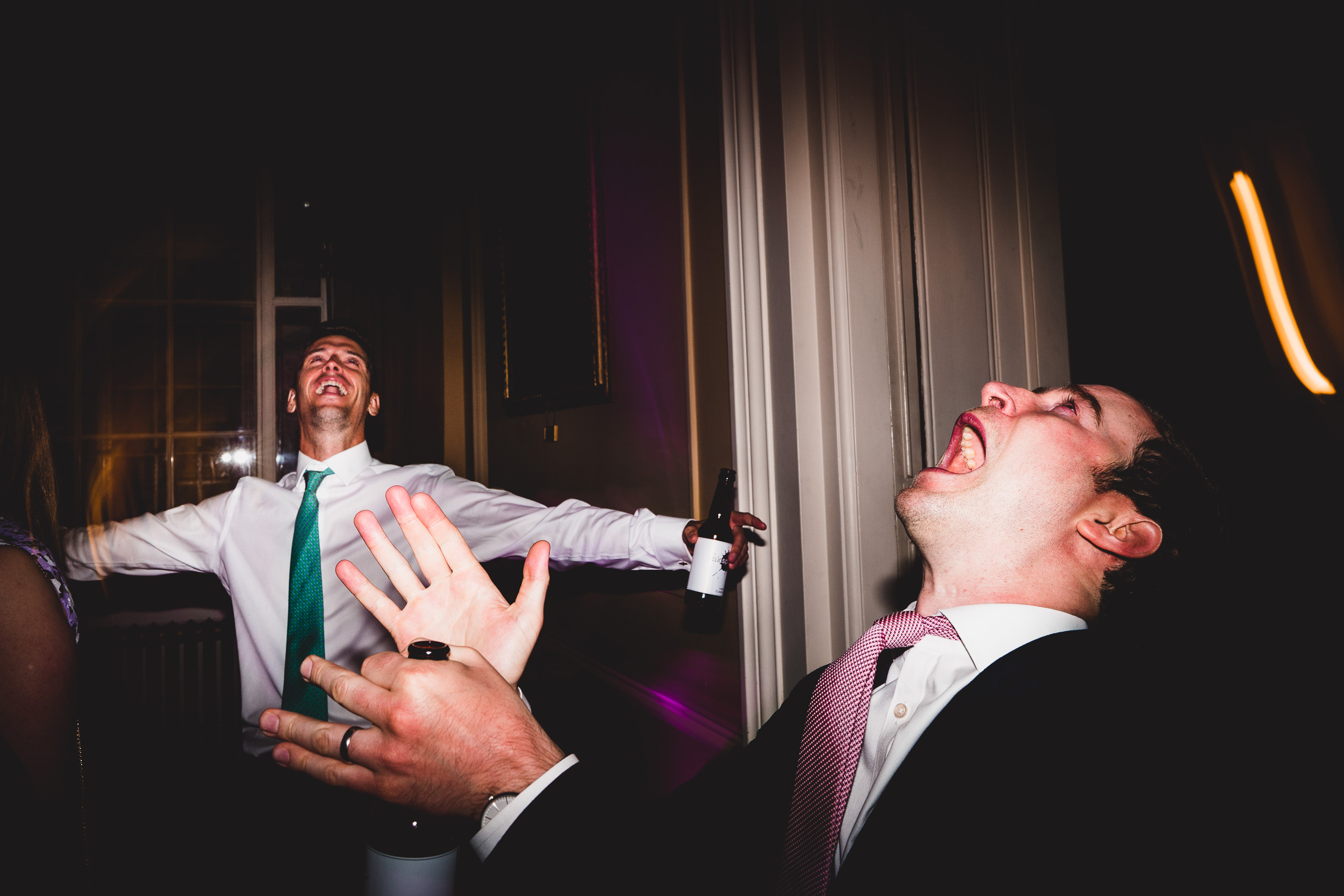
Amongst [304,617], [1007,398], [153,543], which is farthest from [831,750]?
[153,543]

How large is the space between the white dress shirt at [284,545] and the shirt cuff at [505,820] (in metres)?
0.92

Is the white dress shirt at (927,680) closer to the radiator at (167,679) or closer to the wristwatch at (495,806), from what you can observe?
the wristwatch at (495,806)

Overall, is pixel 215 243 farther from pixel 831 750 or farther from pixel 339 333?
A: pixel 831 750

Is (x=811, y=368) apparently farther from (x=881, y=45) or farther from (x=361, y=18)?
(x=361, y=18)

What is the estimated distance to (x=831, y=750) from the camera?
76 centimetres

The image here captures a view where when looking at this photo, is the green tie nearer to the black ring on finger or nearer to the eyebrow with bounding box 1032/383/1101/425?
the black ring on finger

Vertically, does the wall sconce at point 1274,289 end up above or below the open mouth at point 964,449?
above

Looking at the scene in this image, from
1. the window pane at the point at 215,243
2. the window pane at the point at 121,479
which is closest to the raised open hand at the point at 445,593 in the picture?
the window pane at the point at 121,479


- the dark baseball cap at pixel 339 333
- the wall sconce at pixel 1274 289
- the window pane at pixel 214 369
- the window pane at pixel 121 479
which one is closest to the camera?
the wall sconce at pixel 1274 289

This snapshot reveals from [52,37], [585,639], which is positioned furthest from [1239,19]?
[52,37]

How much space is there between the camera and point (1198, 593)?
3.11 feet

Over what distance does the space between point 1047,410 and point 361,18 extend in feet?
9.93

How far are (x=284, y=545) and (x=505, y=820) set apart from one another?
4.72 ft

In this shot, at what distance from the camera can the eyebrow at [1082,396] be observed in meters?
0.92
